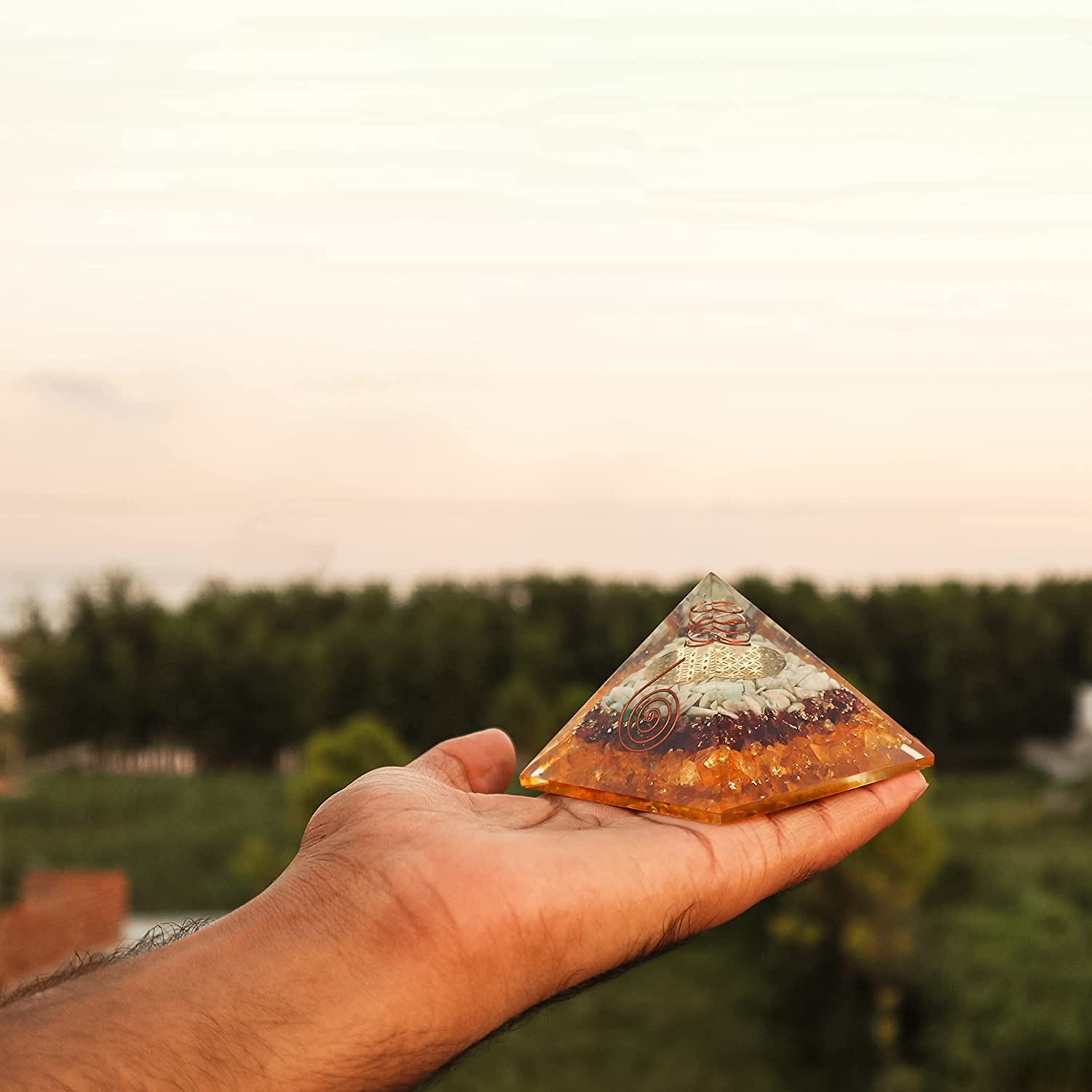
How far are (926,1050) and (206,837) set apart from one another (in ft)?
47.9

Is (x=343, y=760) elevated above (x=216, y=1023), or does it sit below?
below

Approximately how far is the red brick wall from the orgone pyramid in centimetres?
926

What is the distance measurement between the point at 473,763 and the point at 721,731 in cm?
71

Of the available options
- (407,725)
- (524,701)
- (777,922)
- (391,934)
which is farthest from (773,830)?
(407,725)

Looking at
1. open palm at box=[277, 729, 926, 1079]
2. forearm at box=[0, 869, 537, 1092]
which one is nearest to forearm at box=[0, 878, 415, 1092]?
forearm at box=[0, 869, 537, 1092]

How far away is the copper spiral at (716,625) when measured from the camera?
3.35m

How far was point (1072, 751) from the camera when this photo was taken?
2806 centimetres

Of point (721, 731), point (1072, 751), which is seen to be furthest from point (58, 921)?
point (1072, 751)

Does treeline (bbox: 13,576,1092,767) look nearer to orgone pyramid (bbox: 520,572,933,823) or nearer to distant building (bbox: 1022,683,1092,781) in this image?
distant building (bbox: 1022,683,1092,781)

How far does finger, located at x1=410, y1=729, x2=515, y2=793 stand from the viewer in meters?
3.12

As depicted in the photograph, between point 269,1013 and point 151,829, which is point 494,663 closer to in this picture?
point 151,829

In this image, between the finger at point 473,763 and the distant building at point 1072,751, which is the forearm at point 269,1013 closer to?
the finger at point 473,763

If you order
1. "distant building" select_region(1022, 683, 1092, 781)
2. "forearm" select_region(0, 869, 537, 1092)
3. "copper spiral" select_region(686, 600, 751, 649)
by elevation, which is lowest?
"distant building" select_region(1022, 683, 1092, 781)

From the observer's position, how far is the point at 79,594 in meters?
34.9
